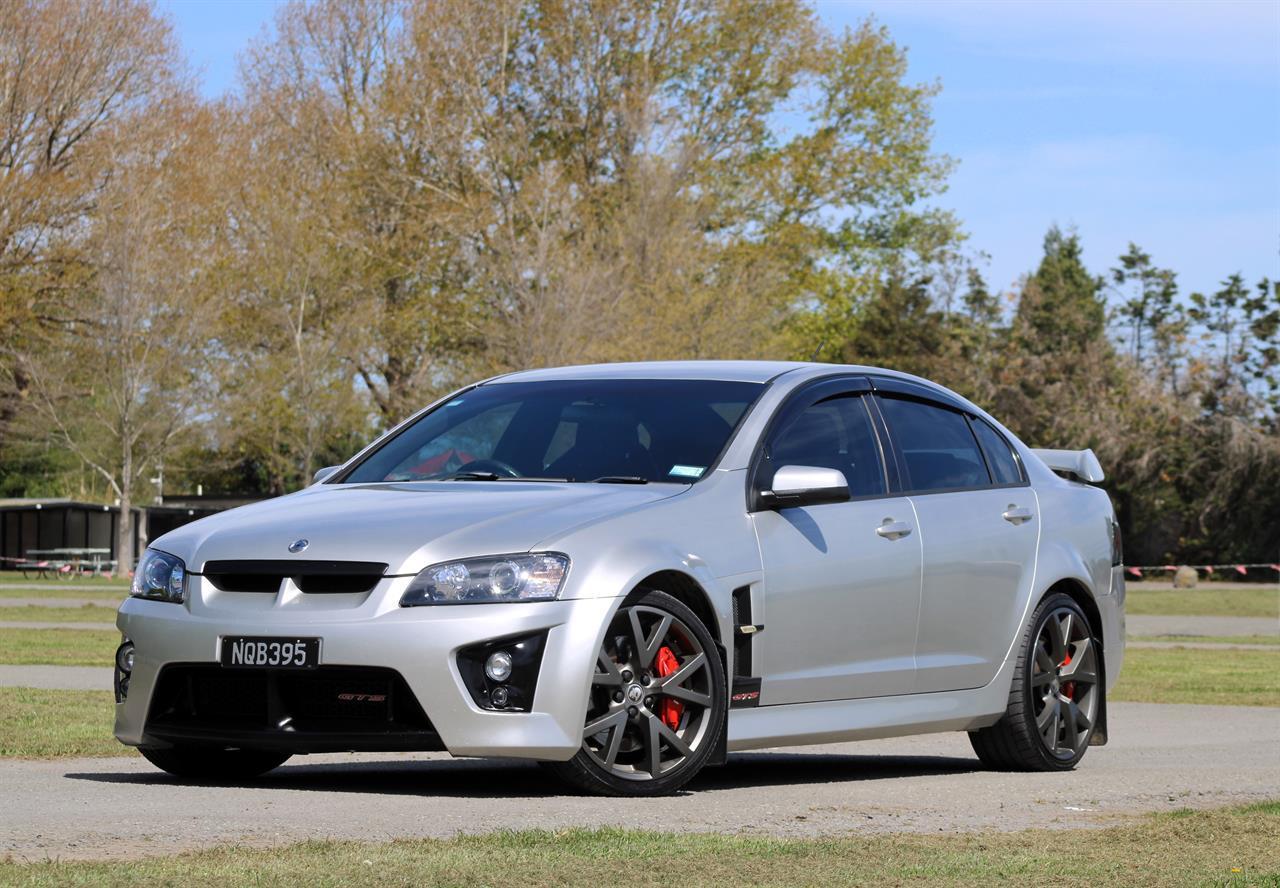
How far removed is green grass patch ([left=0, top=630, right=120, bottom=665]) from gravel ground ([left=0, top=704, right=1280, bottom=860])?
9.40 meters

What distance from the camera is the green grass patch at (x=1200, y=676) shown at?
1619 centimetres

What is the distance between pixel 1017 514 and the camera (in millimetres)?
9430

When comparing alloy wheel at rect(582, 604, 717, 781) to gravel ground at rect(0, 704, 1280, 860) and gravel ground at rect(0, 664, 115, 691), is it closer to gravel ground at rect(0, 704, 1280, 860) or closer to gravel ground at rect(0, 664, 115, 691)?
gravel ground at rect(0, 704, 1280, 860)

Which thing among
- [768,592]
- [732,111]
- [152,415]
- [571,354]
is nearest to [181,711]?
[768,592]

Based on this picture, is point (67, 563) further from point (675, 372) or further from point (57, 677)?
point (675, 372)


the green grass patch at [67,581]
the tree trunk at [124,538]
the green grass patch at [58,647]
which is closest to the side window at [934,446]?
the green grass patch at [58,647]

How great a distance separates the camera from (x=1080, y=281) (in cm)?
9231

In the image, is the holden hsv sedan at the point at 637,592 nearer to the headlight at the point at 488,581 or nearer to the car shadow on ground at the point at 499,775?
the headlight at the point at 488,581

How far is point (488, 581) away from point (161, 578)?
134cm

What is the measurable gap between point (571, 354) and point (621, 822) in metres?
29.2

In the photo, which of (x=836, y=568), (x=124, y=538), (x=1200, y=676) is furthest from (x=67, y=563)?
(x=836, y=568)

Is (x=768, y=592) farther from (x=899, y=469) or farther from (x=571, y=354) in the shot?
(x=571, y=354)

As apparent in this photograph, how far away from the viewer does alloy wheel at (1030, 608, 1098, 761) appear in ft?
30.8

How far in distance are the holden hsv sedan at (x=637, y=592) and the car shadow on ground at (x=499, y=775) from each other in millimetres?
234
